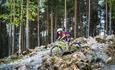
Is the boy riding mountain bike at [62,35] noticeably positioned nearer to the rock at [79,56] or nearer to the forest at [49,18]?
the rock at [79,56]

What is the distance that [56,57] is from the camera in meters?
20.2

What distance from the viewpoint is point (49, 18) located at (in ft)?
163

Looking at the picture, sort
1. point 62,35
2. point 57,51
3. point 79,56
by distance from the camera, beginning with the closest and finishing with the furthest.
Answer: point 79,56 < point 57,51 < point 62,35

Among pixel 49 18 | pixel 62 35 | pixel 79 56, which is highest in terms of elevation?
pixel 62 35

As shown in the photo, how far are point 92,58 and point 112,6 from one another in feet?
96.0

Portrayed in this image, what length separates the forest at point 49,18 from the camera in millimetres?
39781

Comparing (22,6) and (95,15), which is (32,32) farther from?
(22,6)

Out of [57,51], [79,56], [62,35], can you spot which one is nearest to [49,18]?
[62,35]

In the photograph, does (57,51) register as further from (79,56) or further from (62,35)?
(79,56)

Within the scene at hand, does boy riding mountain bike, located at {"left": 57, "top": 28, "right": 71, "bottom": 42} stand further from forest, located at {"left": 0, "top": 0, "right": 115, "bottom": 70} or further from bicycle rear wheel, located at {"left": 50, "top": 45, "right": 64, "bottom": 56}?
forest, located at {"left": 0, "top": 0, "right": 115, "bottom": 70}

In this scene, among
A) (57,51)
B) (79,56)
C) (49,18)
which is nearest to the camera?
(79,56)

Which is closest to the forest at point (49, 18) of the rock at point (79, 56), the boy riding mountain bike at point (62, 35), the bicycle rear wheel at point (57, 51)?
the boy riding mountain bike at point (62, 35)

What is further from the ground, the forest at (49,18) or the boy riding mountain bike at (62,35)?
the boy riding mountain bike at (62,35)

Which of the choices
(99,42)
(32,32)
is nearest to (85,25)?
(32,32)
